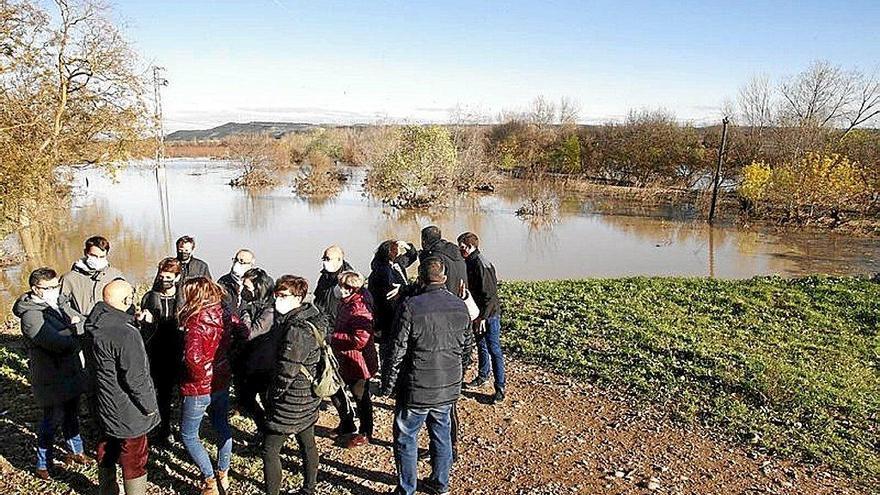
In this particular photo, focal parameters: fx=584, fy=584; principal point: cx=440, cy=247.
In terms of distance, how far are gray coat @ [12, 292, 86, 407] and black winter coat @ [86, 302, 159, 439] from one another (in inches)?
26.9

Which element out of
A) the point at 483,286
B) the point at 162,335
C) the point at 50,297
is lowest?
the point at 162,335

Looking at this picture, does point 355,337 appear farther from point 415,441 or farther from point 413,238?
point 413,238

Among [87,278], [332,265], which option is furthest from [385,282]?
[87,278]

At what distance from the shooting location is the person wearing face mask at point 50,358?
4027 mm

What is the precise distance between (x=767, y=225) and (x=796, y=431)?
22.2 m

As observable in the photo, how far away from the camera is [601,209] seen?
97.4 ft

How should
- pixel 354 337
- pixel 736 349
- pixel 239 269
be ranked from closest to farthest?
A: pixel 354 337, pixel 239 269, pixel 736 349

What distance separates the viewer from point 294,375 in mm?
3625

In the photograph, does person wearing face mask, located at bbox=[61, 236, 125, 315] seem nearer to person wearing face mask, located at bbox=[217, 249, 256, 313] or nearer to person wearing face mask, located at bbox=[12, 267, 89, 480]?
person wearing face mask, located at bbox=[12, 267, 89, 480]

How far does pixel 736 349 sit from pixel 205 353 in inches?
258

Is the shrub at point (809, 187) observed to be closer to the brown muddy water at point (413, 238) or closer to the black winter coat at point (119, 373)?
the brown muddy water at point (413, 238)

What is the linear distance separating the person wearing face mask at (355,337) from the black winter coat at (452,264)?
852mm

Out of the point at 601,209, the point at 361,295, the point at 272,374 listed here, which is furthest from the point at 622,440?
the point at 601,209

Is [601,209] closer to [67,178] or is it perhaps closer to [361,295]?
[67,178]
